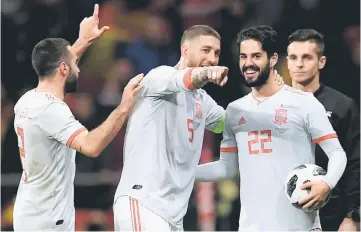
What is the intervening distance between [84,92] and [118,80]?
0.49 metres

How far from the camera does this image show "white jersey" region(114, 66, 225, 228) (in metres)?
5.69

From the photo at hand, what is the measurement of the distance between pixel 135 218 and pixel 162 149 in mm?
534

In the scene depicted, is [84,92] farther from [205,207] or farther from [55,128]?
[55,128]

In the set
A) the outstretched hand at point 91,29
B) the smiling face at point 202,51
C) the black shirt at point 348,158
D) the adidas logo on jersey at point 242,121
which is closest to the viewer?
the smiling face at point 202,51

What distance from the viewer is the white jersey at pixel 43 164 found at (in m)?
5.81

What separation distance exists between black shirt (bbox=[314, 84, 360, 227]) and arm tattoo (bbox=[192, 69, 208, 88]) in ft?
5.49

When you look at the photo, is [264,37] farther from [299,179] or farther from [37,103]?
[37,103]

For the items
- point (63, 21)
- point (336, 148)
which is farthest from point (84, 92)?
point (336, 148)

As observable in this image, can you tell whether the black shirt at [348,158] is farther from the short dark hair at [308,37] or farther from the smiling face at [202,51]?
the smiling face at [202,51]

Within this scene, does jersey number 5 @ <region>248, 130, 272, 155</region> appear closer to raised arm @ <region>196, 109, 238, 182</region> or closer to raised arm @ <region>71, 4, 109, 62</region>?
raised arm @ <region>196, 109, 238, 182</region>

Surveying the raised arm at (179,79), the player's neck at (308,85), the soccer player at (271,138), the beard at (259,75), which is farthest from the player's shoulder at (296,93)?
the raised arm at (179,79)

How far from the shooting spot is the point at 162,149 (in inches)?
226

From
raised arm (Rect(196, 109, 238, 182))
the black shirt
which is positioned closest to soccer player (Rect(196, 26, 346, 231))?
raised arm (Rect(196, 109, 238, 182))

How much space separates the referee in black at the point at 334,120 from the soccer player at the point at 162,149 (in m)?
1.03
